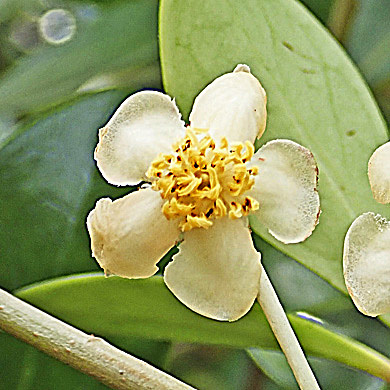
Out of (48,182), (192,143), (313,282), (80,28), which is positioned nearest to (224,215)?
(192,143)

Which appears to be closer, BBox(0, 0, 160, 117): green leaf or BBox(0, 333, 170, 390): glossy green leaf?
BBox(0, 333, 170, 390): glossy green leaf

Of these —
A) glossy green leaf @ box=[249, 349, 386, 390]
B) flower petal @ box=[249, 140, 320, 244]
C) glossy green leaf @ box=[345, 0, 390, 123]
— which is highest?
flower petal @ box=[249, 140, 320, 244]

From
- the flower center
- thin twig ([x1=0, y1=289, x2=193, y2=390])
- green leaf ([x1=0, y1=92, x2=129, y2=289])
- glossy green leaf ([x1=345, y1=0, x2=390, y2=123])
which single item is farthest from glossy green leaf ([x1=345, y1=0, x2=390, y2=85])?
thin twig ([x1=0, y1=289, x2=193, y2=390])

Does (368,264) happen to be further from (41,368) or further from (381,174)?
(41,368)

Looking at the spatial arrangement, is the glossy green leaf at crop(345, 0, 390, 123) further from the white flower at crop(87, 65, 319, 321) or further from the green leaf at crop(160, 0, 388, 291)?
the white flower at crop(87, 65, 319, 321)

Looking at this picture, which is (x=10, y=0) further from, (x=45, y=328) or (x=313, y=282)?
(x=45, y=328)

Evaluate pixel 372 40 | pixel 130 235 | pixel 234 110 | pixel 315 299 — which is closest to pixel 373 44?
pixel 372 40

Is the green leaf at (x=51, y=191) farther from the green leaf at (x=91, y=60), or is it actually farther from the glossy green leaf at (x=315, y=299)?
the glossy green leaf at (x=315, y=299)
